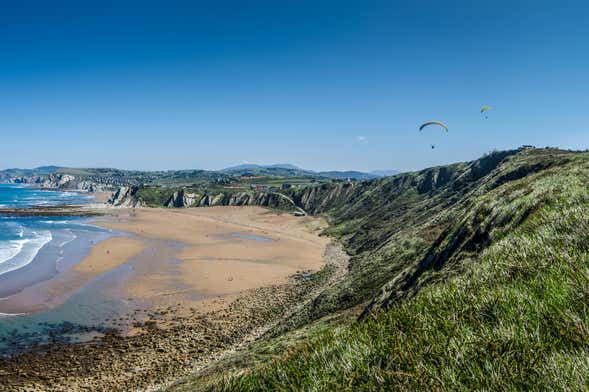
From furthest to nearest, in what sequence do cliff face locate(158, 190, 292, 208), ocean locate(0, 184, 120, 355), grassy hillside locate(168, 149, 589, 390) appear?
cliff face locate(158, 190, 292, 208), ocean locate(0, 184, 120, 355), grassy hillside locate(168, 149, 589, 390)

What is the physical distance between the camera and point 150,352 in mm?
31344

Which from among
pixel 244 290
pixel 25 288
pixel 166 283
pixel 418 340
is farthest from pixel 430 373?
pixel 25 288

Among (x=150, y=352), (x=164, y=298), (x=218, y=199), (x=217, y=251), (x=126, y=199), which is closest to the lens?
(x=150, y=352)

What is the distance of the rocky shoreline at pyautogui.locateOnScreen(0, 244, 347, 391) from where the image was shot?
26.7m

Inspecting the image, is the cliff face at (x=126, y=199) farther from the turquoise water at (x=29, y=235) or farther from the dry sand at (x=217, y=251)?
the turquoise water at (x=29, y=235)

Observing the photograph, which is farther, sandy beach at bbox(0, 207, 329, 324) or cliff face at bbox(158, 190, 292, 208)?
cliff face at bbox(158, 190, 292, 208)

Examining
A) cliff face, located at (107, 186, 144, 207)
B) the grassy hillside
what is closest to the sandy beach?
the grassy hillside

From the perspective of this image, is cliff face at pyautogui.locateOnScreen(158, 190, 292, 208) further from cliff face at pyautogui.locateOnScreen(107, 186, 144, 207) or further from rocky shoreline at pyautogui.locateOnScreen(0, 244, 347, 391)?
rocky shoreline at pyautogui.locateOnScreen(0, 244, 347, 391)

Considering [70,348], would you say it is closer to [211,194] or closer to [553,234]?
[553,234]

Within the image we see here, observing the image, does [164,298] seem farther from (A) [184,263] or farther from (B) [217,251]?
(B) [217,251]

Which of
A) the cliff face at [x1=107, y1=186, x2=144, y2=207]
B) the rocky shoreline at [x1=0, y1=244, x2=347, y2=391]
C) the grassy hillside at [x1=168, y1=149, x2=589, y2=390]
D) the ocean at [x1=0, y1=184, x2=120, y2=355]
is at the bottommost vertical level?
the rocky shoreline at [x1=0, y1=244, x2=347, y2=391]

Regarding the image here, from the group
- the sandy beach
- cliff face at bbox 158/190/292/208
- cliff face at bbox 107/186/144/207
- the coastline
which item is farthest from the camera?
cliff face at bbox 107/186/144/207

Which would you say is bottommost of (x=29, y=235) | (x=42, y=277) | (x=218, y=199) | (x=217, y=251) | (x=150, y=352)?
(x=150, y=352)

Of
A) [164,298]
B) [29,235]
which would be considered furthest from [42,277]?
[29,235]
